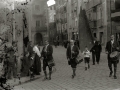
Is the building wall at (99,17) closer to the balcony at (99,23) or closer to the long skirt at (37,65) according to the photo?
the balcony at (99,23)

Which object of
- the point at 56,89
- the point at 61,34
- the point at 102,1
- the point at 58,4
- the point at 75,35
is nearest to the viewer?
the point at 56,89

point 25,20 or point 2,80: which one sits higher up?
point 25,20

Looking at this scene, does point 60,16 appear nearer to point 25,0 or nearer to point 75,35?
point 75,35

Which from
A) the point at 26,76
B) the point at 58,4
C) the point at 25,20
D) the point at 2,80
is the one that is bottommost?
the point at 26,76

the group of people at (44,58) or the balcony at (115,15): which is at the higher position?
the balcony at (115,15)

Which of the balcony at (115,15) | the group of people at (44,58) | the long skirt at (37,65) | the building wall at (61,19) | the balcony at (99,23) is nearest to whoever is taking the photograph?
the group of people at (44,58)

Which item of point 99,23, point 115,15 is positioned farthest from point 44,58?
point 99,23

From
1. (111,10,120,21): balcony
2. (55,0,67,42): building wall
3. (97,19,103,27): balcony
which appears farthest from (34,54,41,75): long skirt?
(55,0,67,42): building wall

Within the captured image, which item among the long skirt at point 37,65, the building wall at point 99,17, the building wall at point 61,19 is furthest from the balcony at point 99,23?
the long skirt at point 37,65

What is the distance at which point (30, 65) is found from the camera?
9.61 m

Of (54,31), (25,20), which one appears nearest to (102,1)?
(25,20)

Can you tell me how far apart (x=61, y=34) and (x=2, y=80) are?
50.2 m

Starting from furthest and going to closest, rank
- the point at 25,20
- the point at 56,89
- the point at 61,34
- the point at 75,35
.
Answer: the point at 61,34, the point at 75,35, the point at 25,20, the point at 56,89

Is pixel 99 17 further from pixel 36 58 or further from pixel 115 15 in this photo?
pixel 36 58
